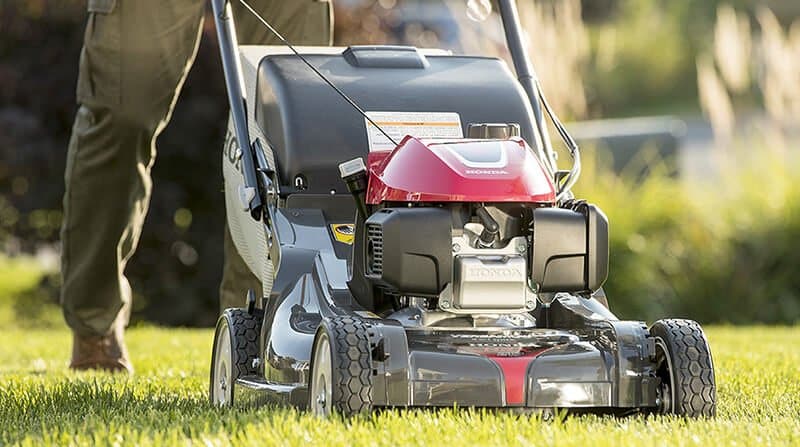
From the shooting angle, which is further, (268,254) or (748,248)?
(748,248)

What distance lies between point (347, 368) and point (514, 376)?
1.06 feet

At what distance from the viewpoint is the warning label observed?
3451 millimetres

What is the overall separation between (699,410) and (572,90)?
579cm

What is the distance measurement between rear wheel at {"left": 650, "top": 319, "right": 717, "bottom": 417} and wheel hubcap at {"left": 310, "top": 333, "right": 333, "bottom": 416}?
2.05 feet

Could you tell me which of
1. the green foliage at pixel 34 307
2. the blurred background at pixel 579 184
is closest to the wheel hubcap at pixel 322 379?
the blurred background at pixel 579 184

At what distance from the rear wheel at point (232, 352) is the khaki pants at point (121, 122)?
3.12 ft

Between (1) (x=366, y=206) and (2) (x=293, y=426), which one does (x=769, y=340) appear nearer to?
(1) (x=366, y=206)

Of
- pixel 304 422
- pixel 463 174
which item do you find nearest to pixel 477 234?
pixel 463 174

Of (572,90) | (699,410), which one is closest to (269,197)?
(699,410)

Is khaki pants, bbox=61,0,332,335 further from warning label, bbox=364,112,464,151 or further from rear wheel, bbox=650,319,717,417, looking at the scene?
rear wheel, bbox=650,319,717,417

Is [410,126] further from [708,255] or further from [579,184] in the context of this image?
[579,184]

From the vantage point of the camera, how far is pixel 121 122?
4164 millimetres

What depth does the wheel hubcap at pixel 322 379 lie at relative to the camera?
2732mm

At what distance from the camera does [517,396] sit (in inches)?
110
